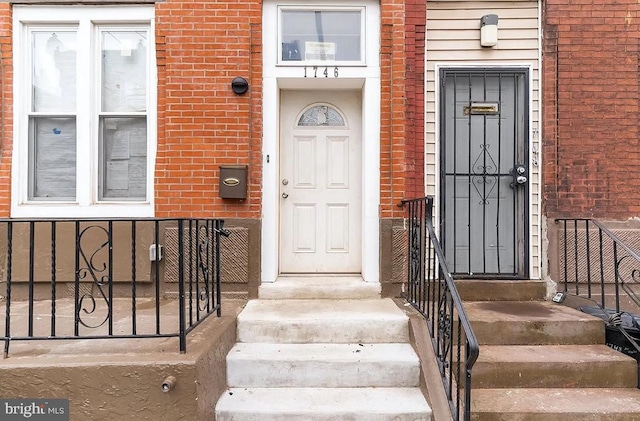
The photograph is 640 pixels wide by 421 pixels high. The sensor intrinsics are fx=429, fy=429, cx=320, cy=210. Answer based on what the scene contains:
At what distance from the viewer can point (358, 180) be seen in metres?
4.80

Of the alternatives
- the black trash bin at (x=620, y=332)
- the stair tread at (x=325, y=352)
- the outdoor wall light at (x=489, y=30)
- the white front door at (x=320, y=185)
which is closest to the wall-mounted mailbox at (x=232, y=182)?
the white front door at (x=320, y=185)

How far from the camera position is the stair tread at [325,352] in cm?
335

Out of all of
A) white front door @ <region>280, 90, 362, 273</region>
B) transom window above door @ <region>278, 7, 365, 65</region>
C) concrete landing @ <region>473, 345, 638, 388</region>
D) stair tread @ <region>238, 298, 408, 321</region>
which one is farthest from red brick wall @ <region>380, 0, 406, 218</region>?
concrete landing @ <region>473, 345, 638, 388</region>

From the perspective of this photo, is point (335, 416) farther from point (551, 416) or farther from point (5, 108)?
point (5, 108)

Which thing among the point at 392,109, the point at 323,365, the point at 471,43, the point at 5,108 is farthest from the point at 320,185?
the point at 5,108

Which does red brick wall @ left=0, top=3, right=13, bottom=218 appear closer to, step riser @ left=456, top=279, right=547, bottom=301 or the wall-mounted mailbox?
the wall-mounted mailbox

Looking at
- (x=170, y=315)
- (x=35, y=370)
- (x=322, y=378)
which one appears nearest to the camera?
(x=35, y=370)

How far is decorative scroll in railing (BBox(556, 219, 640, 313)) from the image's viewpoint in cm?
447

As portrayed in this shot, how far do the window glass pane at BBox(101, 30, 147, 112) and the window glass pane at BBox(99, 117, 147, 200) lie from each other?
170 millimetres

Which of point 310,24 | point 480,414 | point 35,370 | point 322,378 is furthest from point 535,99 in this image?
point 35,370

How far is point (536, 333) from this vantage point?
12.4ft

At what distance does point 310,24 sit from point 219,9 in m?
0.95

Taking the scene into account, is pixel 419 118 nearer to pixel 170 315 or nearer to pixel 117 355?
pixel 170 315

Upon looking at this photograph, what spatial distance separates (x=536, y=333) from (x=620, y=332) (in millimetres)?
652
